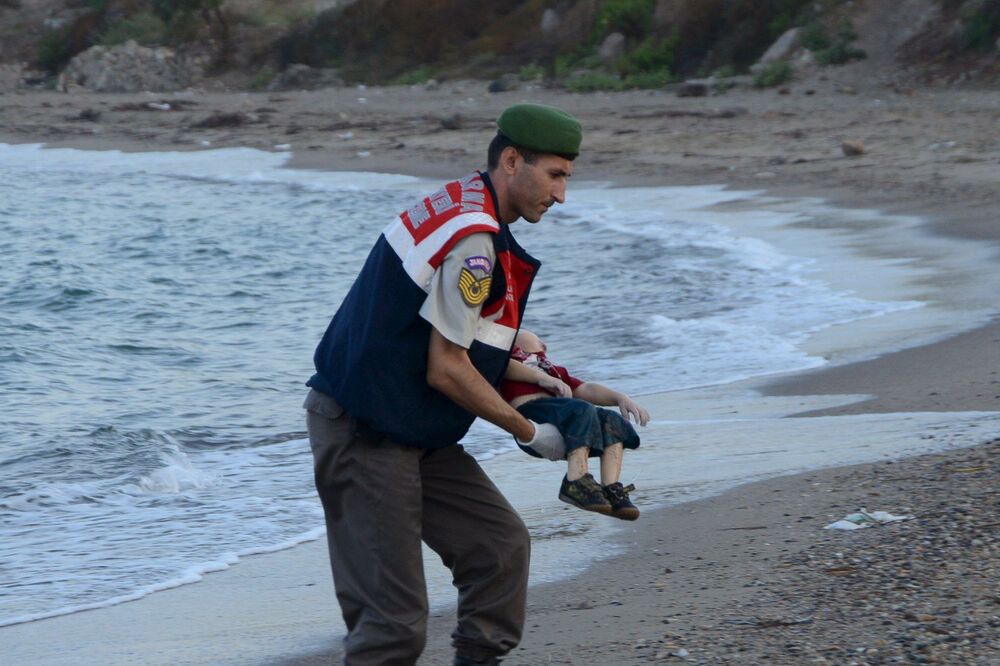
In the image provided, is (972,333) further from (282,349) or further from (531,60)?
(531,60)

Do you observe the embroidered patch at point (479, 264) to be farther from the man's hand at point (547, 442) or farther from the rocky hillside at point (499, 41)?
the rocky hillside at point (499, 41)

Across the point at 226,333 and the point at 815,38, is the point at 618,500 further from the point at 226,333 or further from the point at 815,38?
the point at 815,38

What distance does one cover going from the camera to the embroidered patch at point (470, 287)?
3.08 m

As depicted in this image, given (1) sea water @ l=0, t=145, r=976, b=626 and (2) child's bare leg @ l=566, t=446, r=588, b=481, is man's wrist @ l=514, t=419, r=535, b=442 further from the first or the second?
(1) sea water @ l=0, t=145, r=976, b=626

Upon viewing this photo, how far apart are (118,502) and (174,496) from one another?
259 mm

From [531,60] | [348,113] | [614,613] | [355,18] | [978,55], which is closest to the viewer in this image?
[614,613]

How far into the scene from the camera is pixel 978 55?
22.9 m

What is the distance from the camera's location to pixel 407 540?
336 cm

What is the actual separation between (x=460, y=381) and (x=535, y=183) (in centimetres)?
49

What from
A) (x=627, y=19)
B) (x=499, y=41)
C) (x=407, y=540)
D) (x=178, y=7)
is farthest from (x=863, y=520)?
(x=178, y=7)

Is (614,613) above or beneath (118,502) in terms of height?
above

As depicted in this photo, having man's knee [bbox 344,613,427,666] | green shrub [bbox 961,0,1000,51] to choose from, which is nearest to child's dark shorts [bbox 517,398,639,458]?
man's knee [bbox 344,613,427,666]

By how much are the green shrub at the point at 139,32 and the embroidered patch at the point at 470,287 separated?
127 ft

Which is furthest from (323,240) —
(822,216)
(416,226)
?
(416,226)
